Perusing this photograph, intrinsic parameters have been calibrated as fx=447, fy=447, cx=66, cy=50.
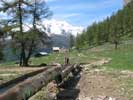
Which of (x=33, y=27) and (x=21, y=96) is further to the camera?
(x=33, y=27)

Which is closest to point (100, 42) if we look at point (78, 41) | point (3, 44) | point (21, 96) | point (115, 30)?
point (115, 30)

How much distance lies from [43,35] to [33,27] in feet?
5.66

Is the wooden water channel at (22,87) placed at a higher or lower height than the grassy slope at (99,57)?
higher

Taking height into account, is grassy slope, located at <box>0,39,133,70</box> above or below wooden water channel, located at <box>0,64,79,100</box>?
below

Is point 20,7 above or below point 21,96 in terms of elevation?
above

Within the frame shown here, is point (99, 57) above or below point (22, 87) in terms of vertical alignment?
below

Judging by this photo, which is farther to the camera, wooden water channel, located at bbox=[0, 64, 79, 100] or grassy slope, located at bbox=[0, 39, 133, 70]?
grassy slope, located at bbox=[0, 39, 133, 70]

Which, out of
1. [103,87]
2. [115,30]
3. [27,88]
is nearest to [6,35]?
[103,87]

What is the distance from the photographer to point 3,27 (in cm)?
5794

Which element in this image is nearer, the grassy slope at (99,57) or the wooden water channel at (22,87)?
the wooden water channel at (22,87)

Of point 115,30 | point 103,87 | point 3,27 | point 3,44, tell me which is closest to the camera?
point 103,87

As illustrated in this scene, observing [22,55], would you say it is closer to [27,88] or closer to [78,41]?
[27,88]

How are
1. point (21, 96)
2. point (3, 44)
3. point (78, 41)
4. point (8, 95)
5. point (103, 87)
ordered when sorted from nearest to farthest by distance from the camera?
point (8, 95), point (21, 96), point (103, 87), point (3, 44), point (78, 41)

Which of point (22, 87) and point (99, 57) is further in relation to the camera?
point (99, 57)
